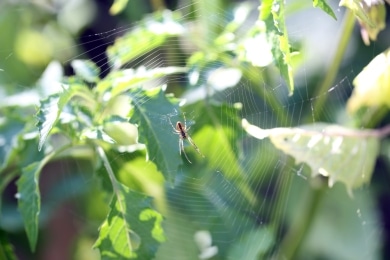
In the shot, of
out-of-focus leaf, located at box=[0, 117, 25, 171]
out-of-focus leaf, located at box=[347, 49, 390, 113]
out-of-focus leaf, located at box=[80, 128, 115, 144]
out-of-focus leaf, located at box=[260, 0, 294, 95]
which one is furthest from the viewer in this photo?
out-of-focus leaf, located at box=[0, 117, 25, 171]

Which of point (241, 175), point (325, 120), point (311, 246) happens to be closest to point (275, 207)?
point (311, 246)

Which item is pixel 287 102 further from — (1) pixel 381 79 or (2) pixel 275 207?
(1) pixel 381 79

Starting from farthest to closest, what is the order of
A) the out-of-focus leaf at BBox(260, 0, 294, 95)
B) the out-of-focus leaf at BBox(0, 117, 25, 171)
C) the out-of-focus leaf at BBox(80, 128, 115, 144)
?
1. the out-of-focus leaf at BBox(0, 117, 25, 171)
2. the out-of-focus leaf at BBox(80, 128, 115, 144)
3. the out-of-focus leaf at BBox(260, 0, 294, 95)

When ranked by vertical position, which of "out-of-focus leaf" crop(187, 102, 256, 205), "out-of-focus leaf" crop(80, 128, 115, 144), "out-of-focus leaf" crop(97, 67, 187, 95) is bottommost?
"out-of-focus leaf" crop(187, 102, 256, 205)

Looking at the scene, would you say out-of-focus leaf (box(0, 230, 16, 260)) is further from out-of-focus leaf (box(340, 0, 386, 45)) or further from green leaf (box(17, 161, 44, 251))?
out-of-focus leaf (box(340, 0, 386, 45))

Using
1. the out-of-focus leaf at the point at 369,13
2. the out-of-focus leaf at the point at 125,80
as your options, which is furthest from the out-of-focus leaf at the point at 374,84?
the out-of-focus leaf at the point at 125,80

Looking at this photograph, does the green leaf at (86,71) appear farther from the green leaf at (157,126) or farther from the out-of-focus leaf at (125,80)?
the green leaf at (157,126)

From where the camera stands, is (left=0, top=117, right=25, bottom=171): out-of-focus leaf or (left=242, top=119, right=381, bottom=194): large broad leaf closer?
(left=242, top=119, right=381, bottom=194): large broad leaf

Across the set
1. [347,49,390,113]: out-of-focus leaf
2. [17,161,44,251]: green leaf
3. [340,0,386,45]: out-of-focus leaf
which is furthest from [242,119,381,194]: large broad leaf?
[17,161,44,251]: green leaf

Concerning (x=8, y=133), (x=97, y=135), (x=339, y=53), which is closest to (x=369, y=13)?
(x=339, y=53)
